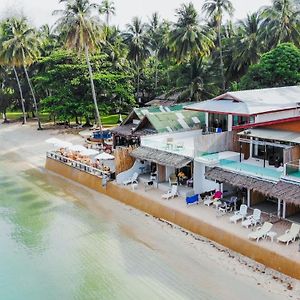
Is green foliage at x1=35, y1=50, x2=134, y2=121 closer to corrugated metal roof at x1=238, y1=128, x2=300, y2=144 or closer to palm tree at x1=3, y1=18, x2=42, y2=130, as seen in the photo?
palm tree at x1=3, y1=18, x2=42, y2=130

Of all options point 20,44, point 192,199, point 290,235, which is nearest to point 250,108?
point 192,199

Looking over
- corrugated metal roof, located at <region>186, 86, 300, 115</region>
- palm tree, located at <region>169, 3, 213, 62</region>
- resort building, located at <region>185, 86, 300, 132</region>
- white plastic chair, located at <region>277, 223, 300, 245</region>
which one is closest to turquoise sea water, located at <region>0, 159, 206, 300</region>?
white plastic chair, located at <region>277, 223, 300, 245</region>

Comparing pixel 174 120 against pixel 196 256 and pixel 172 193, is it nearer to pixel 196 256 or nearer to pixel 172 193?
pixel 172 193

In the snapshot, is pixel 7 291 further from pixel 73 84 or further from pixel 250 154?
pixel 73 84

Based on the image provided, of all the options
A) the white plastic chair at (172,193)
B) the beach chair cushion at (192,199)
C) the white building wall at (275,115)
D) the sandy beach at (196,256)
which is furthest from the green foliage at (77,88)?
the beach chair cushion at (192,199)

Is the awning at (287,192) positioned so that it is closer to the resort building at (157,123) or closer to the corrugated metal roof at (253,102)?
the corrugated metal roof at (253,102)

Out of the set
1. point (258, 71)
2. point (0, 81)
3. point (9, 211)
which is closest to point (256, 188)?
point (9, 211)
